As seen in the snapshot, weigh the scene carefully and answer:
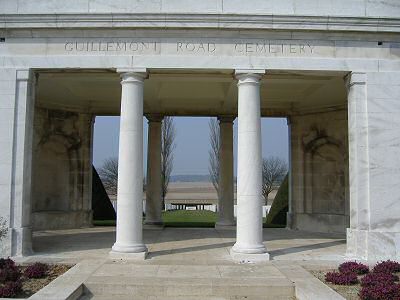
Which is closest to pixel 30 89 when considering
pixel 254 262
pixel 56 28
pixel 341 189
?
pixel 56 28

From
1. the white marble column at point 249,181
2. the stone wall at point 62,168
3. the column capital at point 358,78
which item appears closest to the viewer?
the white marble column at point 249,181

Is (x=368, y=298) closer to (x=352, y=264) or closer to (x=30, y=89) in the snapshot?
(x=352, y=264)

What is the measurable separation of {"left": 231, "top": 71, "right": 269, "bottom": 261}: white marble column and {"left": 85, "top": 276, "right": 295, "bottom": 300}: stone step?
14.9 ft

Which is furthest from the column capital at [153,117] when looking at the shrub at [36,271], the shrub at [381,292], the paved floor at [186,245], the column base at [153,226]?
the shrub at [381,292]

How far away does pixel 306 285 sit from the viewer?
656 inches

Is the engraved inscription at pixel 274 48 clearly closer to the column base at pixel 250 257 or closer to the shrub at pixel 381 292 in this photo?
the column base at pixel 250 257

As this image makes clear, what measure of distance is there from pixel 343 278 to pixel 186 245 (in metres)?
10.6

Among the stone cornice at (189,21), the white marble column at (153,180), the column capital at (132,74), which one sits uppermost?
the stone cornice at (189,21)

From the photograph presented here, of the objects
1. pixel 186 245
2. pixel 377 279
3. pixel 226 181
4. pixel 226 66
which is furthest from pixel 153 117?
pixel 377 279

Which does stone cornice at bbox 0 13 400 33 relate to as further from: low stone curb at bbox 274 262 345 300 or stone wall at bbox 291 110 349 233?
stone wall at bbox 291 110 349 233

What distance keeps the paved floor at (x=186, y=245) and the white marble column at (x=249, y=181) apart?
139 cm

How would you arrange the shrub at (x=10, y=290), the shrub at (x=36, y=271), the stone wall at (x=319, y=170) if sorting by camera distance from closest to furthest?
the shrub at (x=10, y=290) < the shrub at (x=36, y=271) < the stone wall at (x=319, y=170)

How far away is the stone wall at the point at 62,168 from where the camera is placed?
35.1m

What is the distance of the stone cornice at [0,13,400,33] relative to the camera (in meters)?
22.3
